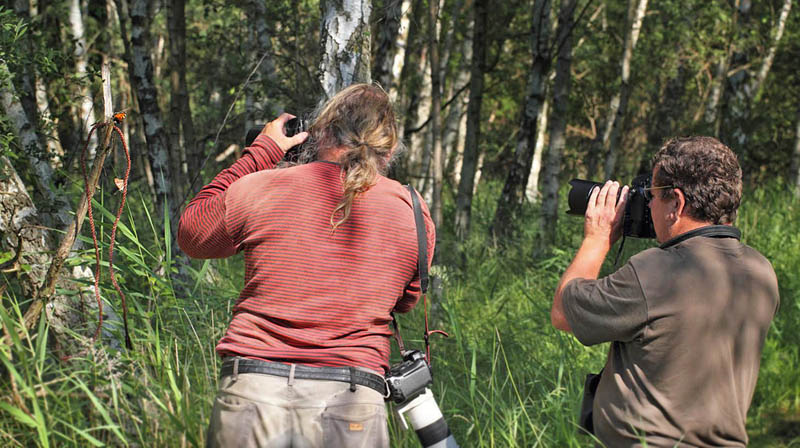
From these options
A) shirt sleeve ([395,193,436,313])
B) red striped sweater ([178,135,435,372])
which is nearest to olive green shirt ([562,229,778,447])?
shirt sleeve ([395,193,436,313])

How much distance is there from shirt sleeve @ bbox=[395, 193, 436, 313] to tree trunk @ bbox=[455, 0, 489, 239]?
17.0 feet

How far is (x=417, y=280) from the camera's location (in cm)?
248

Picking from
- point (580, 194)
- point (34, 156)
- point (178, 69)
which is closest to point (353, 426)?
point (580, 194)

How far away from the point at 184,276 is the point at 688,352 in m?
4.80

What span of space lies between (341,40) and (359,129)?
185 cm

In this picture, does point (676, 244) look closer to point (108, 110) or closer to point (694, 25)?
point (108, 110)

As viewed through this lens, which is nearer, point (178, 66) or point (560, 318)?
point (560, 318)

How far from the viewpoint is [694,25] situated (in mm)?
13984

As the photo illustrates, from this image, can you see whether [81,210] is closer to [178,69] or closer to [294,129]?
[294,129]

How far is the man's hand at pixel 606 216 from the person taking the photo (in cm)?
266

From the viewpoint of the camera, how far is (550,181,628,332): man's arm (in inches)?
101

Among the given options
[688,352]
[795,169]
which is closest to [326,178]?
[688,352]

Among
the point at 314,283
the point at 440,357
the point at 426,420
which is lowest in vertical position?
the point at 440,357

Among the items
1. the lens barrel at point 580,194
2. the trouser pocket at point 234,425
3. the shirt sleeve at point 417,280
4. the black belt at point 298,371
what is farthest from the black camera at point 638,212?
the trouser pocket at point 234,425
